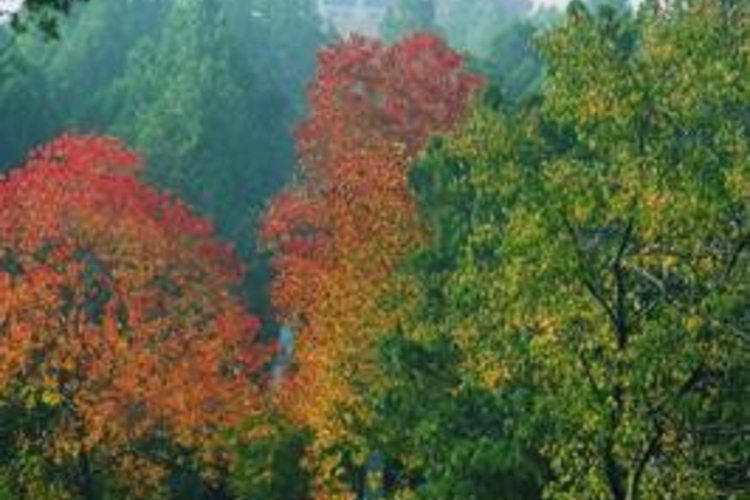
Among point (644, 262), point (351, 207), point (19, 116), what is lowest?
point (644, 262)

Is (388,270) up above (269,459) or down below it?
above

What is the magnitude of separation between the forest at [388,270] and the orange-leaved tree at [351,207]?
0.12m

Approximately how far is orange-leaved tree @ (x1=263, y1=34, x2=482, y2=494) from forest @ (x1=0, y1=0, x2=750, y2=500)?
0.38 feet

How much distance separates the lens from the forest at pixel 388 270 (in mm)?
21172

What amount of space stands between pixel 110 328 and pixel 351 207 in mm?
7763

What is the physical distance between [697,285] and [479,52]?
4060 inches

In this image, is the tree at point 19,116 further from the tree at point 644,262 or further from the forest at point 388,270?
the tree at point 644,262

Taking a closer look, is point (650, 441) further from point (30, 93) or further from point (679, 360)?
point (30, 93)

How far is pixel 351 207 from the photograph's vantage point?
38469mm

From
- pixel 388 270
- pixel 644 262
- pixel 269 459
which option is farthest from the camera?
pixel 269 459

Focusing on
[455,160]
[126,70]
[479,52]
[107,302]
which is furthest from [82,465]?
[479,52]

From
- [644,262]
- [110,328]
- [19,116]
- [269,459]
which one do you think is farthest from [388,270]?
[19,116]

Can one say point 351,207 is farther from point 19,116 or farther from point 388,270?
point 19,116

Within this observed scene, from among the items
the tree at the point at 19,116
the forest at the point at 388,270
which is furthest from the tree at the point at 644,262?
the tree at the point at 19,116
